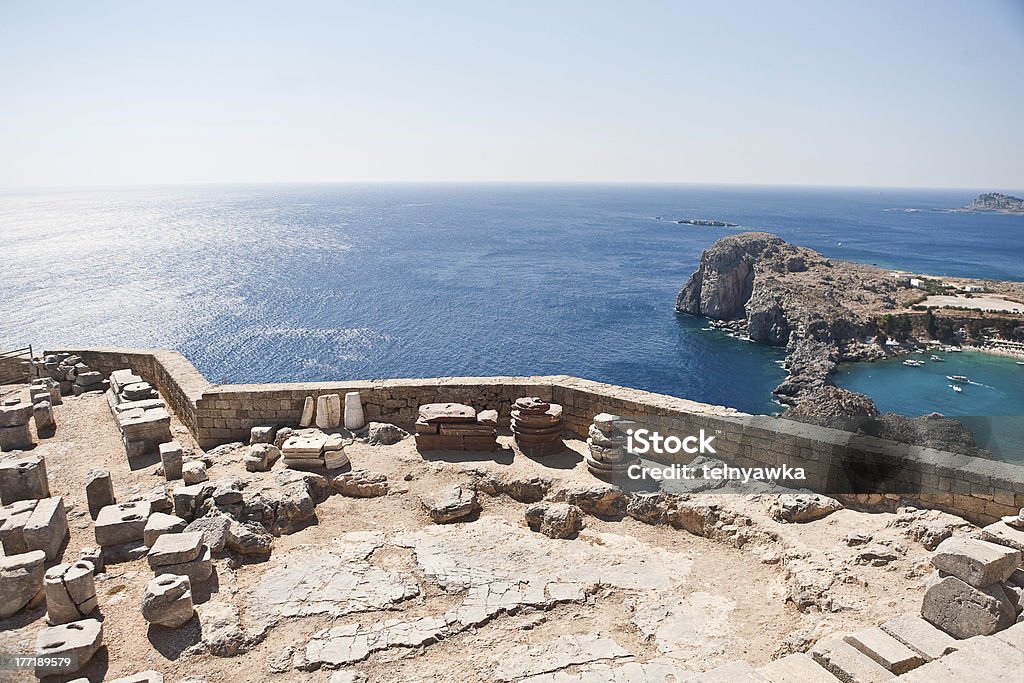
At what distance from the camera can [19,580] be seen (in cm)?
629

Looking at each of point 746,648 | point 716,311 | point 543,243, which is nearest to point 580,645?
point 746,648

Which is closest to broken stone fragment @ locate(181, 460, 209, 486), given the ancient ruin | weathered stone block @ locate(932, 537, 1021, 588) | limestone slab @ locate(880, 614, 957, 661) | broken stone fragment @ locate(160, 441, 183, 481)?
the ancient ruin

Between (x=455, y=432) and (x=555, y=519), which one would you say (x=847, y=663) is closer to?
(x=555, y=519)

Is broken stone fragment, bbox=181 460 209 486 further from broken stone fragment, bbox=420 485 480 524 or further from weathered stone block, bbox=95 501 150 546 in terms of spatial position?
broken stone fragment, bbox=420 485 480 524

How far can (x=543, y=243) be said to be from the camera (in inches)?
4503

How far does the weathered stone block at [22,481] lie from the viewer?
8461 millimetres

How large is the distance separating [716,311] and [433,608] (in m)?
68.5

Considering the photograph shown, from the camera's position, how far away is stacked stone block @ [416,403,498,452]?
33.0 ft

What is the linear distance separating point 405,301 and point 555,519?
202ft

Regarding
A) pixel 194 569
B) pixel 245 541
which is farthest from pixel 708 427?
pixel 194 569

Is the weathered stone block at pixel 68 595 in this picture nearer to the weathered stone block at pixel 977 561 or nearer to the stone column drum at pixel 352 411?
the stone column drum at pixel 352 411

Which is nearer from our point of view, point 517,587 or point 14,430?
point 517,587

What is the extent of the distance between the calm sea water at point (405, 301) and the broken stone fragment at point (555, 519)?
39.5m

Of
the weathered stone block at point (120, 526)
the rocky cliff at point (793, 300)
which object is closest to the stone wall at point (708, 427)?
the weathered stone block at point (120, 526)
